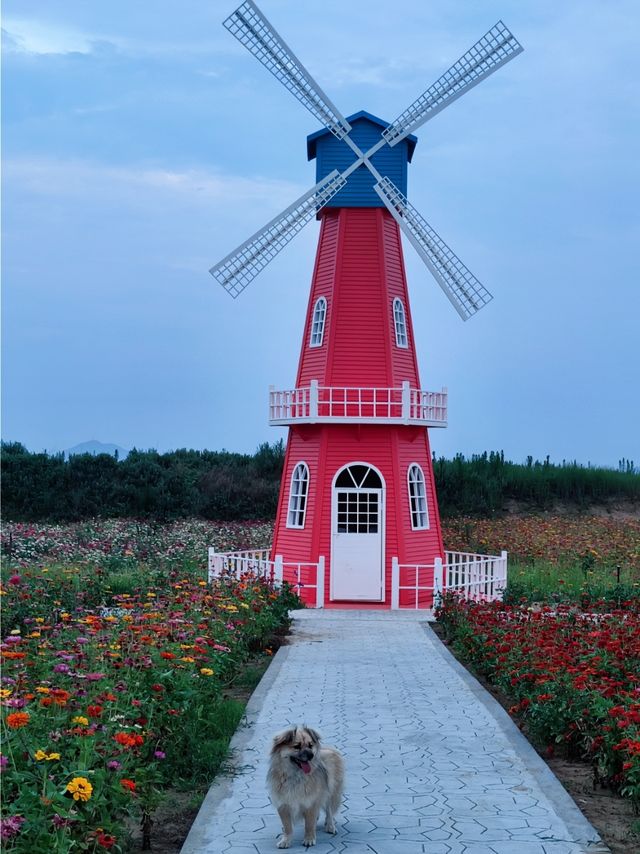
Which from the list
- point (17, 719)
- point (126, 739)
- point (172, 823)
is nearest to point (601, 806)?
point (172, 823)

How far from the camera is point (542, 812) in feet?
24.2

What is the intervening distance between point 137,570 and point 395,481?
19.1 ft

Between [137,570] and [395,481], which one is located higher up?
[395,481]

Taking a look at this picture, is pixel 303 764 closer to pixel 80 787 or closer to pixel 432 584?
pixel 80 787

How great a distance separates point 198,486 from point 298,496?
1729 centimetres

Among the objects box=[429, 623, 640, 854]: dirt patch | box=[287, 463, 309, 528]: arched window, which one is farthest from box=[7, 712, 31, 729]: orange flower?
box=[287, 463, 309, 528]: arched window

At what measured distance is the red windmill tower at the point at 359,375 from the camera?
20.3 m

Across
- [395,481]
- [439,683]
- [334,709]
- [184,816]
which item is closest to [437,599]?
[395,481]

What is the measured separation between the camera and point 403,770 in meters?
8.42

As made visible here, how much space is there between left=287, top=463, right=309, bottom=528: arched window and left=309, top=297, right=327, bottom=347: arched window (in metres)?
2.42

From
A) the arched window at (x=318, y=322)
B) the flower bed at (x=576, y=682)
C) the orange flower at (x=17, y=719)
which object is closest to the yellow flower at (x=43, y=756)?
the orange flower at (x=17, y=719)

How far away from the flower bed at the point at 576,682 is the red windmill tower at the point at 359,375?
7.06 m

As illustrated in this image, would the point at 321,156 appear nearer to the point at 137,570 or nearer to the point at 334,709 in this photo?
the point at 137,570

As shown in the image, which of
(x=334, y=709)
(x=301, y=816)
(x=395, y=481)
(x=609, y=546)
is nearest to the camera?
(x=301, y=816)
